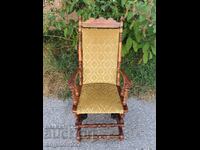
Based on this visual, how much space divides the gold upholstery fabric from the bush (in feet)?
1.80

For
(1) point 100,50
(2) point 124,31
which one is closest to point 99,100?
(1) point 100,50

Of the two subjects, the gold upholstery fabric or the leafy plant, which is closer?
the gold upholstery fabric

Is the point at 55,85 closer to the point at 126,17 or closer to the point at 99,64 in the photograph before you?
the point at 99,64

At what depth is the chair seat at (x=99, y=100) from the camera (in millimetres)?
2785

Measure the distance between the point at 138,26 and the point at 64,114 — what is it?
1.41m

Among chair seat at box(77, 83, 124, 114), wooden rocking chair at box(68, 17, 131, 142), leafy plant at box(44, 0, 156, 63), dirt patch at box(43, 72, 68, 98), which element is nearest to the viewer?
chair seat at box(77, 83, 124, 114)

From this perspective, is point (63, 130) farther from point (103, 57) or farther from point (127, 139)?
point (103, 57)

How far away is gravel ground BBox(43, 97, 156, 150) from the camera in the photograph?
9.84 ft

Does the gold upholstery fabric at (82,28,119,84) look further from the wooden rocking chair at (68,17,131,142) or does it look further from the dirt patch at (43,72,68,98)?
the dirt patch at (43,72,68,98)

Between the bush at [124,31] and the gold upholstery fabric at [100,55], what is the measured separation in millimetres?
549

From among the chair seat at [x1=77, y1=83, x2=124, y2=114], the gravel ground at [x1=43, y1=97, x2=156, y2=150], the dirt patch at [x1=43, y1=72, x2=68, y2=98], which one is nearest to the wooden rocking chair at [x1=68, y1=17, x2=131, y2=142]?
the chair seat at [x1=77, y1=83, x2=124, y2=114]

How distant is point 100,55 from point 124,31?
66 centimetres

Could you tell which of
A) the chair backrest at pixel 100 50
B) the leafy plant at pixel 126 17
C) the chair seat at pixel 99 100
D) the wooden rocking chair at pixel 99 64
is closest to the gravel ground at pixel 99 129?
the wooden rocking chair at pixel 99 64

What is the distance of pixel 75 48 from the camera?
13.2ft
